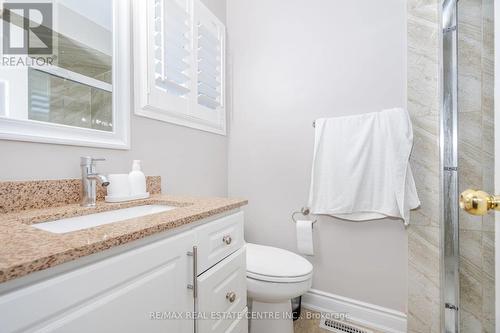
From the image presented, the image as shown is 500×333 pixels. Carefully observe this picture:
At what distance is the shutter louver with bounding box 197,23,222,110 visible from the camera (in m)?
1.62

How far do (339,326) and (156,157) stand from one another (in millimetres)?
1464

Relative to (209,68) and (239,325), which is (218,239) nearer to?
(239,325)

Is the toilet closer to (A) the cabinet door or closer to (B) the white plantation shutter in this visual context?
(A) the cabinet door

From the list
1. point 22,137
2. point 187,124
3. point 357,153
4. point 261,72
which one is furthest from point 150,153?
point 357,153

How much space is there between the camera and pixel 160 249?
62 centimetres

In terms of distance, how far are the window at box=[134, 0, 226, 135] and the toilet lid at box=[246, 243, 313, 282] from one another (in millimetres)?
913

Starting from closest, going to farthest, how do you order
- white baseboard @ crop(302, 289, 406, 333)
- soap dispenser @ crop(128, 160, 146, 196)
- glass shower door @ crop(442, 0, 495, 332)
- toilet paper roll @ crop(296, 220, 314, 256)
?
glass shower door @ crop(442, 0, 495, 332)
soap dispenser @ crop(128, 160, 146, 196)
white baseboard @ crop(302, 289, 406, 333)
toilet paper roll @ crop(296, 220, 314, 256)

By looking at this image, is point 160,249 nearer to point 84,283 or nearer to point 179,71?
point 84,283

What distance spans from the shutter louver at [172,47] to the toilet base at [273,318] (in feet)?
4.33

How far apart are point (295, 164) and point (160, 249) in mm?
1205

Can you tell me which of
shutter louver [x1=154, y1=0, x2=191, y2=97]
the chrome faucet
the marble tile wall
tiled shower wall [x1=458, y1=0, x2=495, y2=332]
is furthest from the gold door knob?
shutter louver [x1=154, y1=0, x2=191, y2=97]

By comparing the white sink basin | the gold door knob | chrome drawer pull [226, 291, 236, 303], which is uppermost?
the gold door knob

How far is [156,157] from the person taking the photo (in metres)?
1.31

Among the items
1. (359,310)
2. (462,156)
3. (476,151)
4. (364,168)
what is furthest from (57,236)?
(359,310)
